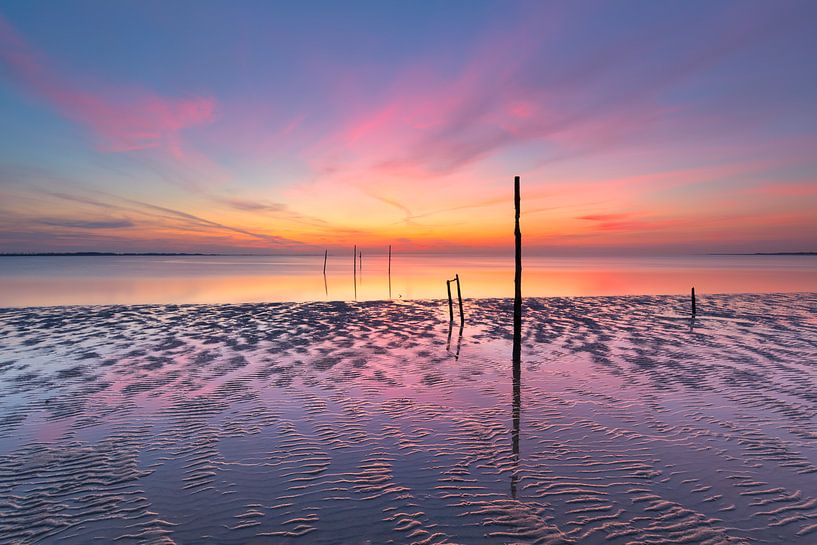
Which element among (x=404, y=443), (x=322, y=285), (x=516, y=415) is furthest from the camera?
(x=322, y=285)

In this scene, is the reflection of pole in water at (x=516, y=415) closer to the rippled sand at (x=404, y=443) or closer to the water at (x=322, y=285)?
the rippled sand at (x=404, y=443)

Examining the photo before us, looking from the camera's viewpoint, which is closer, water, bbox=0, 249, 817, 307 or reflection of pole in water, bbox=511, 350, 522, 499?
reflection of pole in water, bbox=511, 350, 522, 499

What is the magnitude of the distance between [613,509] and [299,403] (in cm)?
769

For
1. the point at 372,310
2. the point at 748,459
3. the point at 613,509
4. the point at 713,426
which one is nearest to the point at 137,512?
the point at 613,509

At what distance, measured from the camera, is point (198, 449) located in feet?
28.3

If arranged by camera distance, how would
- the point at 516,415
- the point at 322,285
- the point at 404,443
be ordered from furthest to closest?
the point at 322,285
the point at 516,415
the point at 404,443

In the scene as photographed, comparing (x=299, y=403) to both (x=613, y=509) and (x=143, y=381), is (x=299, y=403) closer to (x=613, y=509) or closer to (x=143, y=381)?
(x=143, y=381)

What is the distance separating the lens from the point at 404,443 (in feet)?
29.3

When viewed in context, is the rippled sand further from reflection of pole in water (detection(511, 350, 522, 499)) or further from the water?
the water

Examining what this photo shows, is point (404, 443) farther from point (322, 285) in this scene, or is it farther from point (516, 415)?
point (322, 285)

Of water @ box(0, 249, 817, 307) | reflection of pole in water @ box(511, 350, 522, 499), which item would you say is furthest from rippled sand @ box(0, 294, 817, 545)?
water @ box(0, 249, 817, 307)

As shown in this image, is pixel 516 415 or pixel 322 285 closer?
pixel 516 415

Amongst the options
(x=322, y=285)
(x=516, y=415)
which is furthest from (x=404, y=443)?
(x=322, y=285)

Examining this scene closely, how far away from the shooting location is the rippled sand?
6172 mm
